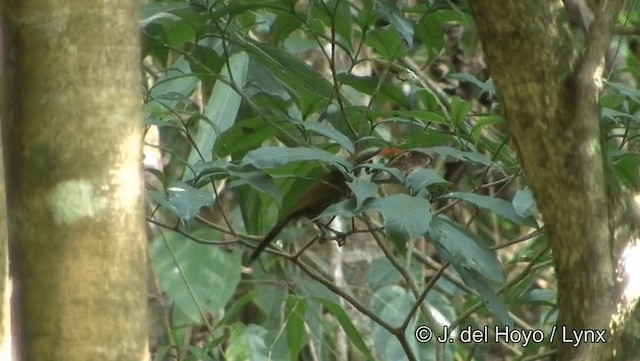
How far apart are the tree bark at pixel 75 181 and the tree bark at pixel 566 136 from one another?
1.52 ft

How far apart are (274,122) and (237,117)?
1.37 ft

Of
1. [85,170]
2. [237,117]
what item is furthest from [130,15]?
[237,117]

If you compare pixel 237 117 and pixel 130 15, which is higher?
pixel 130 15

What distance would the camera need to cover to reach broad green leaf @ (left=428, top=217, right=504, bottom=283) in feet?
4.83

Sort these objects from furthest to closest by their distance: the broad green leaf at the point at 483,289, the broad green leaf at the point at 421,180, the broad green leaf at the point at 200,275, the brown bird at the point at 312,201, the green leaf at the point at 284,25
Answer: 1. the broad green leaf at the point at 200,275
2. the brown bird at the point at 312,201
3. the green leaf at the point at 284,25
4. the broad green leaf at the point at 483,289
5. the broad green leaf at the point at 421,180

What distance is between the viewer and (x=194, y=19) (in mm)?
1788

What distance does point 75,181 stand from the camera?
102cm

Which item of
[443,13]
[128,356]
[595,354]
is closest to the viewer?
[128,356]

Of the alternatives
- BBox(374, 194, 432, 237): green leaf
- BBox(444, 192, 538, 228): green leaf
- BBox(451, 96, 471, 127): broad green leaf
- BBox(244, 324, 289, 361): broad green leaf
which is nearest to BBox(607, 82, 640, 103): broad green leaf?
BBox(451, 96, 471, 127): broad green leaf

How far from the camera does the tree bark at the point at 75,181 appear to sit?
1004 millimetres

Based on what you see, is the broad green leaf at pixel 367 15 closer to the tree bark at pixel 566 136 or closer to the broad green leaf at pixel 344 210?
the broad green leaf at pixel 344 210

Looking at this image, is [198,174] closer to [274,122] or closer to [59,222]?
[274,122]

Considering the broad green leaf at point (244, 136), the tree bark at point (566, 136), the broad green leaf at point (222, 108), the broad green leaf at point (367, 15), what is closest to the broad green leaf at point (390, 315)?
the broad green leaf at point (222, 108)

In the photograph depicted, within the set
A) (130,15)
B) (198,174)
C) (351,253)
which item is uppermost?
(130,15)
